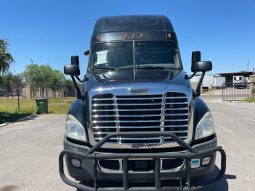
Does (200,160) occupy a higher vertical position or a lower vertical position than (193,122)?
lower

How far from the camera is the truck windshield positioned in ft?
21.5

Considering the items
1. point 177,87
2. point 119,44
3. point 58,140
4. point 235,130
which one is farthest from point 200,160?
point 235,130

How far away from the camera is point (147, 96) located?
496 cm

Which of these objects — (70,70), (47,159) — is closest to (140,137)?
(70,70)

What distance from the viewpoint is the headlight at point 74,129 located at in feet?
16.6

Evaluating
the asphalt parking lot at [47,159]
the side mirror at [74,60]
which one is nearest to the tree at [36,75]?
the asphalt parking lot at [47,159]

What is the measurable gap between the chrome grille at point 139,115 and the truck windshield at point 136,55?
4.95 ft

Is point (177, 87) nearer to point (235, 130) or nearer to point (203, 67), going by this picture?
point (203, 67)

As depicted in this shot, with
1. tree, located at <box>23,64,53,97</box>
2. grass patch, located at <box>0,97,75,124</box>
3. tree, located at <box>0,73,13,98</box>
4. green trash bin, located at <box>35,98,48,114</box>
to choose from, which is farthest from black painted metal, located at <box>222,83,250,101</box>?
tree, located at <box>23,64,53,97</box>

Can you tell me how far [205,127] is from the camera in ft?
16.8

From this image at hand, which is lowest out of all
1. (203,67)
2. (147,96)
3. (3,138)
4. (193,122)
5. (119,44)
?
(3,138)

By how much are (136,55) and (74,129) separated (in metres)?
2.22

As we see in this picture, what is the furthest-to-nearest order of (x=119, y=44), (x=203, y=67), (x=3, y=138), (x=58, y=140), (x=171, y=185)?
(x=3, y=138) → (x=58, y=140) → (x=119, y=44) → (x=203, y=67) → (x=171, y=185)

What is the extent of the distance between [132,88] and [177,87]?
2.04 feet
